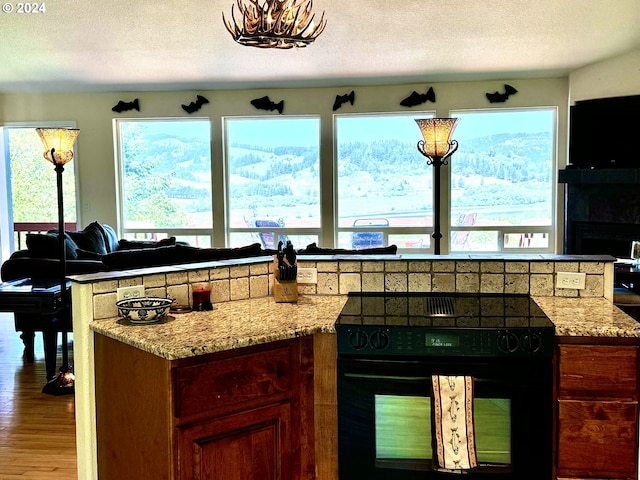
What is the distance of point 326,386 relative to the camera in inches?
97.7

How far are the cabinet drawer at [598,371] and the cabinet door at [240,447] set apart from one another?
1016mm

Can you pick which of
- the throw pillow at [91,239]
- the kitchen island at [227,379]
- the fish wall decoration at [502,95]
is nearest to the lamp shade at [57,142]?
the throw pillow at [91,239]

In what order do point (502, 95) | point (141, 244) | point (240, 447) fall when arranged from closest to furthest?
point (240, 447)
point (141, 244)
point (502, 95)

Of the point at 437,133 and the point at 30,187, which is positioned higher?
the point at 437,133

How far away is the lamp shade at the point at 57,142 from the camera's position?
478 centimetres

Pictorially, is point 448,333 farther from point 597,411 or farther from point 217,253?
point 217,253

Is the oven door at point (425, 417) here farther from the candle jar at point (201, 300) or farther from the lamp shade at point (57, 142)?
the lamp shade at point (57, 142)

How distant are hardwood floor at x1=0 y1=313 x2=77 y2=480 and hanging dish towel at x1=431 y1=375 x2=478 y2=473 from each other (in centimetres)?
190

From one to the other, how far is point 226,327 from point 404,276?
938mm

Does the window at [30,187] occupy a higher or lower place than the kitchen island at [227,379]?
higher

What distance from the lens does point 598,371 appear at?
2336mm
